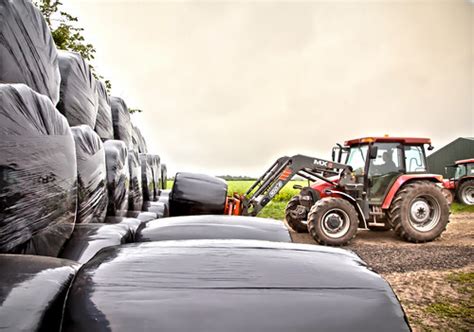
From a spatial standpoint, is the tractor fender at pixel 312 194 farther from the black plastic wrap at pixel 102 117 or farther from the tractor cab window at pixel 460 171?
the tractor cab window at pixel 460 171

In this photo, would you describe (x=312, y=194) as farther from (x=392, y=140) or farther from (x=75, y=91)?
(x=75, y=91)

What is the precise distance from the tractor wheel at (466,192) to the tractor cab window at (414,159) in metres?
7.23

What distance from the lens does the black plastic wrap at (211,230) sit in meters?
0.94

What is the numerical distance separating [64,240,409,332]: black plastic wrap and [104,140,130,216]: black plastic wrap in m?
0.89

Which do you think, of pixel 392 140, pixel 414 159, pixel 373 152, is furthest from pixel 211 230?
pixel 414 159

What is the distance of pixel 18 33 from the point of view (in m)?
0.81

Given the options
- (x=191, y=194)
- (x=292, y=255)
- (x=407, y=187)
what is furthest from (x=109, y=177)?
(x=407, y=187)

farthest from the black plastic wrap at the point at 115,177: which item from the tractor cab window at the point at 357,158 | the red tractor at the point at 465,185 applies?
the red tractor at the point at 465,185

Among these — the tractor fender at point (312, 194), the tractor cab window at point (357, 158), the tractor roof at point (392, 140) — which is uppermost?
the tractor roof at point (392, 140)

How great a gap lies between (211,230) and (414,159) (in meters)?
6.75

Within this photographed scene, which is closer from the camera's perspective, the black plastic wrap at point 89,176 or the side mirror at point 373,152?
the black plastic wrap at point 89,176

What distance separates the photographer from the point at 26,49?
2.73 feet

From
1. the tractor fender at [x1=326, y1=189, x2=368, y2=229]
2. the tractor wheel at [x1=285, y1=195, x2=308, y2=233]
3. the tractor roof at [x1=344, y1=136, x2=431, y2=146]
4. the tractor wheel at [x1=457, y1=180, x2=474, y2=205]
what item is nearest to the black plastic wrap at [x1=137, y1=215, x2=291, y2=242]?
the tractor fender at [x1=326, y1=189, x2=368, y2=229]

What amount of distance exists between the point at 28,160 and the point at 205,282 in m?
0.42
